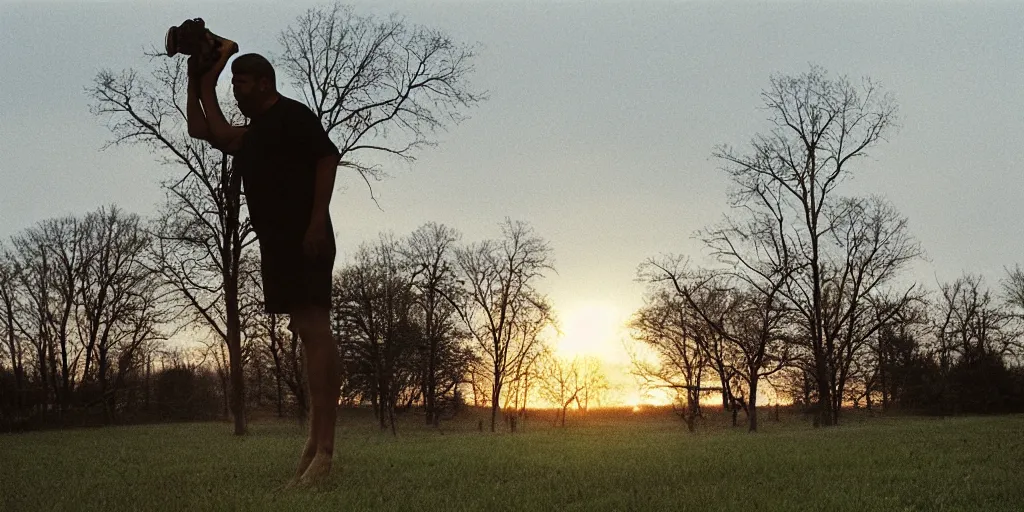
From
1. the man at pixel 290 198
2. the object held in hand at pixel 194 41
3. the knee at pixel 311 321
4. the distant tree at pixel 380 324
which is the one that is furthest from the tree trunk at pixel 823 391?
the object held in hand at pixel 194 41

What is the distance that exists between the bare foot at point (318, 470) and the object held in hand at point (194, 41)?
103 inches

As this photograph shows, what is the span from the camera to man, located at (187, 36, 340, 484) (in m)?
4.42

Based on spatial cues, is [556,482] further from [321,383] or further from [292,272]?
[292,272]

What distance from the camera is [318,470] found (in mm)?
4656

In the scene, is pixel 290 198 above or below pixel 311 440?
above

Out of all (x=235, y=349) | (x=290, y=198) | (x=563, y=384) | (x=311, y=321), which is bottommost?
(x=563, y=384)

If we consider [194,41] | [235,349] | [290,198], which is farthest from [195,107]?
[235,349]

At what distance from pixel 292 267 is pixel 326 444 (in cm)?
120

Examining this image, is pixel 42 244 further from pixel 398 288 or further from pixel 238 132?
pixel 238 132

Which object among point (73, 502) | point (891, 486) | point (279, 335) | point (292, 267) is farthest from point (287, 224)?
→ point (279, 335)

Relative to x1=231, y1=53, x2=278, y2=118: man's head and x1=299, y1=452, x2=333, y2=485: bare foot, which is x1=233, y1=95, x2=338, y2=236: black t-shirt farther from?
x1=299, y1=452, x2=333, y2=485: bare foot

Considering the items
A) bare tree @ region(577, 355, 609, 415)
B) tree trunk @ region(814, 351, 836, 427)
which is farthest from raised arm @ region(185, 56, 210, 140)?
bare tree @ region(577, 355, 609, 415)

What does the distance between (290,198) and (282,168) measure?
8.3 inches

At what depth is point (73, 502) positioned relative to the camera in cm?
442
